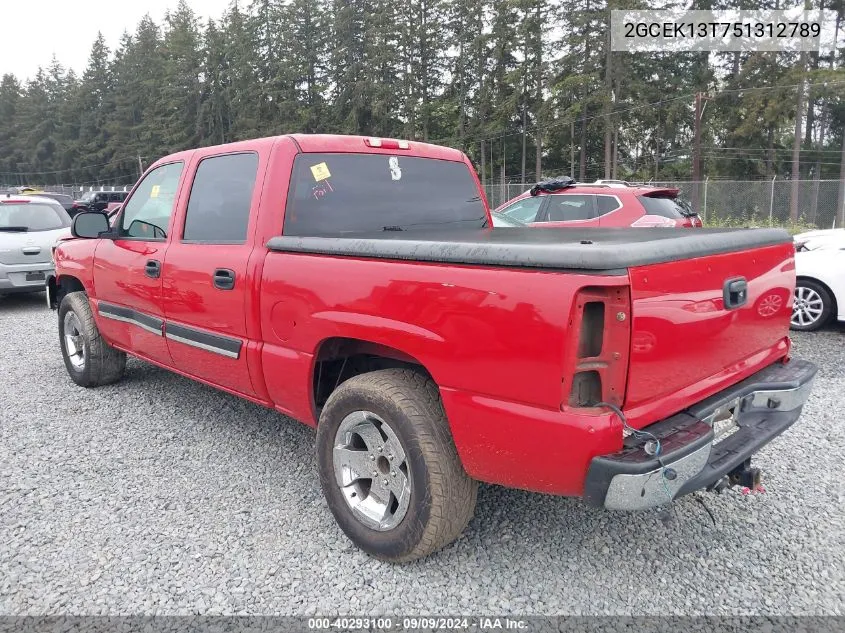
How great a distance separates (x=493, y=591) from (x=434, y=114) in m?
45.8

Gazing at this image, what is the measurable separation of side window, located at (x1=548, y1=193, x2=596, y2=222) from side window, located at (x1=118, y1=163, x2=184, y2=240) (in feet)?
20.1

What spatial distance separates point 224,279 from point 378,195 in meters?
1.01

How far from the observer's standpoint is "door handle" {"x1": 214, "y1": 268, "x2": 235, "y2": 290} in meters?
3.28

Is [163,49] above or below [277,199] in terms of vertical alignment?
above

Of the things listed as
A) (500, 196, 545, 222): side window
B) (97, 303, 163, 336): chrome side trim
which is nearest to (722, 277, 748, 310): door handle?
(97, 303, 163, 336): chrome side trim

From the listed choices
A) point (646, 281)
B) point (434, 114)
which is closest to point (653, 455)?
point (646, 281)

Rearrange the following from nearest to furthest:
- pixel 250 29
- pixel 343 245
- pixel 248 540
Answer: pixel 343 245
pixel 248 540
pixel 250 29

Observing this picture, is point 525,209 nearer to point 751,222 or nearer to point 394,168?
point 394,168

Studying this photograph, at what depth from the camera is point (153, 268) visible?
394 cm

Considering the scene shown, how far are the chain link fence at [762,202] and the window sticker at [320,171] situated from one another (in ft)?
73.7

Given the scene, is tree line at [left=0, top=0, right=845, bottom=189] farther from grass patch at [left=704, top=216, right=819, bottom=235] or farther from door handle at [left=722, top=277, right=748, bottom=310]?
door handle at [left=722, top=277, right=748, bottom=310]

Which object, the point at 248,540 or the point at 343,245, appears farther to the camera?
the point at 248,540

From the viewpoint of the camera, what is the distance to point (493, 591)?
8.34 ft

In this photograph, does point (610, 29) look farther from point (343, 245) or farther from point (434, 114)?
point (343, 245)
